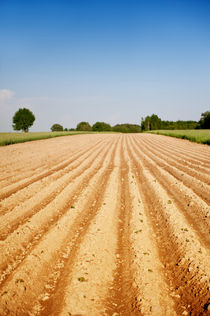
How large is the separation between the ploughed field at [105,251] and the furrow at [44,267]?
12mm

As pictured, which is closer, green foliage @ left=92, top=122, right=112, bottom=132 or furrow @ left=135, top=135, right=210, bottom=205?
furrow @ left=135, top=135, right=210, bottom=205

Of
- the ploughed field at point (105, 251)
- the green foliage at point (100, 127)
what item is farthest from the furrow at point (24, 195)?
the green foliage at point (100, 127)

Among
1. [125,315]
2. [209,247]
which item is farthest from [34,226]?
[209,247]

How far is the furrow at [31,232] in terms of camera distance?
9.48 ft

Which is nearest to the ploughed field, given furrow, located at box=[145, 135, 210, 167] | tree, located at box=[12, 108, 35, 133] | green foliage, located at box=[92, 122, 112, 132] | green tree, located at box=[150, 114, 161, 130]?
furrow, located at box=[145, 135, 210, 167]

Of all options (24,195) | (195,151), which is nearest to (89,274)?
(24,195)

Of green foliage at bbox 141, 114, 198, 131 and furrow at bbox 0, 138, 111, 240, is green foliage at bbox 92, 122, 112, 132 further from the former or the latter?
furrow at bbox 0, 138, 111, 240

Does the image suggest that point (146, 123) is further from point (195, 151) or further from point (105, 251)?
point (105, 251)

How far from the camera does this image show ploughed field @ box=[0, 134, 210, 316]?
2.17 meters

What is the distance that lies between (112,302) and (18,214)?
128 inches

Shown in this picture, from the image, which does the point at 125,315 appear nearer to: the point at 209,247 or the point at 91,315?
the point at 91,315

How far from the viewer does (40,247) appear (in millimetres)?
3156

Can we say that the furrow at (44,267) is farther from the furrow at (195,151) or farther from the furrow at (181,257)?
the furrow at (195,151)

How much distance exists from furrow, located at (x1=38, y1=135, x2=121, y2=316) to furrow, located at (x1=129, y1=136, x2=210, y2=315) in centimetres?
92
